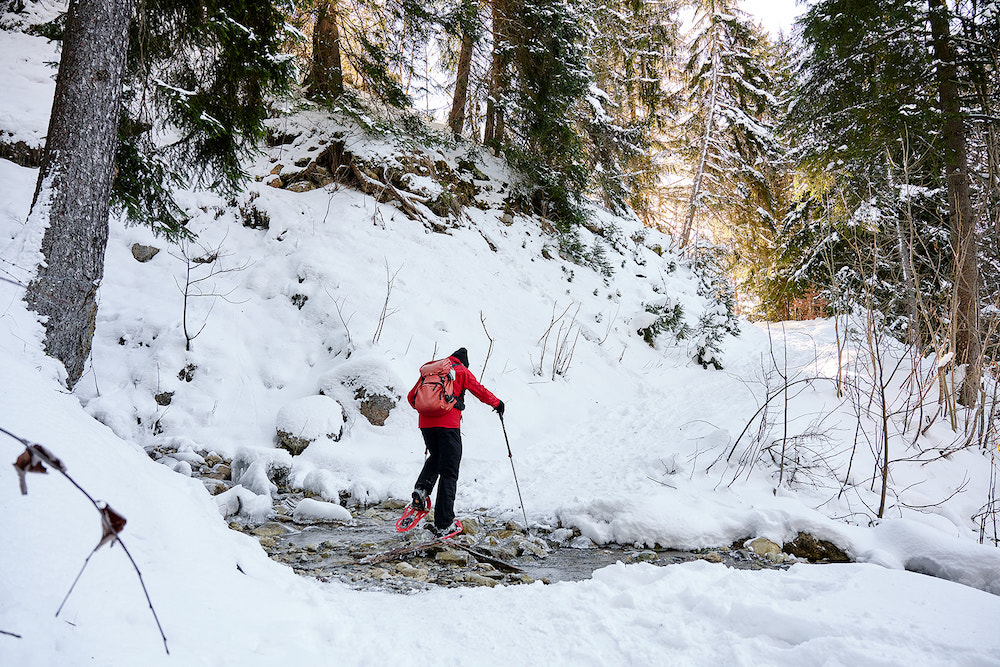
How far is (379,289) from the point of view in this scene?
9492 millimetres

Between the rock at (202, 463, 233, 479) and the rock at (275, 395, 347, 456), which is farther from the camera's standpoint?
the rock at (275, 395, 347, 456)

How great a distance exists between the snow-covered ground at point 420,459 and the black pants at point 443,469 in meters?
1.04

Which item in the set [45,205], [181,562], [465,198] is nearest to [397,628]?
[181,562]

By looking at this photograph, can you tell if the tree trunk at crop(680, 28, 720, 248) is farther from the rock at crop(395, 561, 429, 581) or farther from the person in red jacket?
the rock at crop(395, 561, 429, 581)

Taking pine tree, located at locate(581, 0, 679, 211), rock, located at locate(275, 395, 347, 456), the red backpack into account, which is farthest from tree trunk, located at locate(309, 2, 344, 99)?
the red backpack

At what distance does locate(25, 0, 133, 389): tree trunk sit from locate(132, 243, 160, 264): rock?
15.5 ft

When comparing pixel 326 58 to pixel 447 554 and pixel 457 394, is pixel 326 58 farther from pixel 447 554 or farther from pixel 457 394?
pixel 447 554

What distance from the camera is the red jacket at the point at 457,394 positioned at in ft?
16.7

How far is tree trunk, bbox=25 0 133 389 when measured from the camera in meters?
4.05

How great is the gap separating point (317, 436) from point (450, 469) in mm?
2620

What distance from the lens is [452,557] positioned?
430 centimetres

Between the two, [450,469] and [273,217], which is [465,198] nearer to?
[273,217]

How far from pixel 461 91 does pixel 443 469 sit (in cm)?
1160

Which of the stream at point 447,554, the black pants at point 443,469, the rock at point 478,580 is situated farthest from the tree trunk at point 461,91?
the rock at point 478,580
